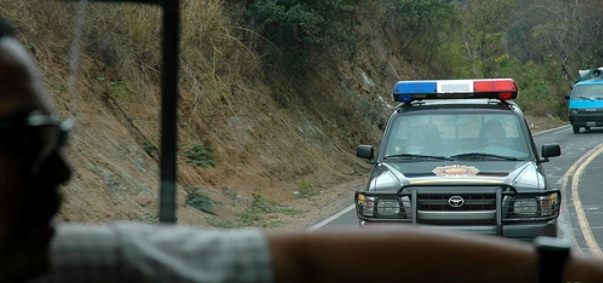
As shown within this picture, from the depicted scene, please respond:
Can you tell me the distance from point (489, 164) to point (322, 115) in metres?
19.0

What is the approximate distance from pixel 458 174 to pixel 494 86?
1565 millimetres

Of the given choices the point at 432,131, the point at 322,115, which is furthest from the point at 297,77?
the point at 432,131

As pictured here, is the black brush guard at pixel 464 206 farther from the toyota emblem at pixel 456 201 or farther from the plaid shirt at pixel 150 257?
the plaid shirt at pixel 150 257

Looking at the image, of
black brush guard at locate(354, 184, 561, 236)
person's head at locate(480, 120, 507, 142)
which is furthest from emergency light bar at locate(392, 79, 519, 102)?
black brush guard at locate(354, 184, 561, 236)

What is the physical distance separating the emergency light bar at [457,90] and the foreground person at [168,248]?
30.6 ft

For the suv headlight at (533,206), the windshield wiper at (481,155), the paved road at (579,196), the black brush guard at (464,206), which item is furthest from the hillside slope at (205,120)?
the suv headlight at (533,206)

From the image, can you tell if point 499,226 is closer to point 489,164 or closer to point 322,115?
point 489,164

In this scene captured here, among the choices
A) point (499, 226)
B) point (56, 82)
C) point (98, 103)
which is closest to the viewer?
point (499, 226)

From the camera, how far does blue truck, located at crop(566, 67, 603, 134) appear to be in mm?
38656

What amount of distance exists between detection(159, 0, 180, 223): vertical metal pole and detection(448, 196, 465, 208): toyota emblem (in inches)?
290

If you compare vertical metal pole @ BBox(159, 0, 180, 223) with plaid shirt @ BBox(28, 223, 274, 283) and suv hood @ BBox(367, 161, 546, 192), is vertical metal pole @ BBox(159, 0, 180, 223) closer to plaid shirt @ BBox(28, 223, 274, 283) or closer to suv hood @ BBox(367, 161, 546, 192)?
plaid shirt @ BBox(28, 223, 274, 283)

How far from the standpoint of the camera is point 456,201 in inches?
349

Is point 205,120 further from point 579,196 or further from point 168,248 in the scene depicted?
point 168,248

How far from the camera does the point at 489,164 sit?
949 cm
